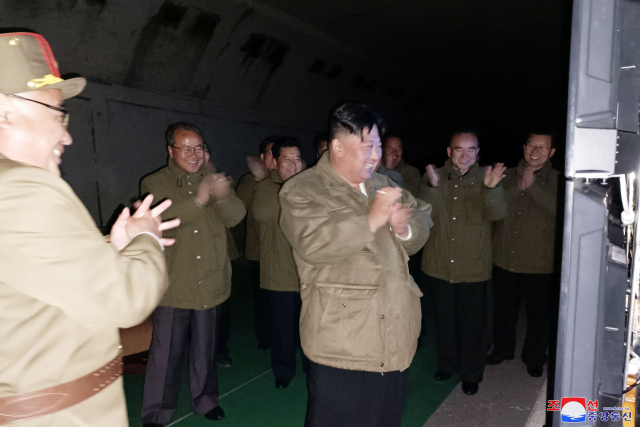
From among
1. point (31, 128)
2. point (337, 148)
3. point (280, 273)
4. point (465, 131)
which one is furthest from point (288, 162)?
point (31, 128)

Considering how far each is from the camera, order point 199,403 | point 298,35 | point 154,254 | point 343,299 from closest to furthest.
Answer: point 154,254
point 343,299
point 199,403
point 298,35

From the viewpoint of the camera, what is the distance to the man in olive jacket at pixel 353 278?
159cm

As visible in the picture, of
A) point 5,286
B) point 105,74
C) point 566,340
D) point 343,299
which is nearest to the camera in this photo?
point 5,286

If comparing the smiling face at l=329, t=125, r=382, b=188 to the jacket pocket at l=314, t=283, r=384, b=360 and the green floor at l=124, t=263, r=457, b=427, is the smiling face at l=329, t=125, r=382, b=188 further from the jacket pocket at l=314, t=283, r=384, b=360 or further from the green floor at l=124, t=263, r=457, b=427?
the green floor at l=124, t=263, r=457, b=427

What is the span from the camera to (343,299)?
5.25 feet

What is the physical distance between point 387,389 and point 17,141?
4.80ft

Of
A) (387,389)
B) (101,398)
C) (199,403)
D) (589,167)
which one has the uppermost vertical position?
(589,167)

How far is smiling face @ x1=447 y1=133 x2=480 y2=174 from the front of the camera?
115 inches

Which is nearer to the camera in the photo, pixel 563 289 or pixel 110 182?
pixel 563 289

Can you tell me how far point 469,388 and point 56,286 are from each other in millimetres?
2796

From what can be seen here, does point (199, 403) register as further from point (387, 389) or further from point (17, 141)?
point (17, 141)

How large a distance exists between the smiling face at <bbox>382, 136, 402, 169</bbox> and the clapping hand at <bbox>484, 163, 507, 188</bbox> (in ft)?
4.33

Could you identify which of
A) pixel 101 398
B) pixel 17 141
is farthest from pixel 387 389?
pixel 17 141

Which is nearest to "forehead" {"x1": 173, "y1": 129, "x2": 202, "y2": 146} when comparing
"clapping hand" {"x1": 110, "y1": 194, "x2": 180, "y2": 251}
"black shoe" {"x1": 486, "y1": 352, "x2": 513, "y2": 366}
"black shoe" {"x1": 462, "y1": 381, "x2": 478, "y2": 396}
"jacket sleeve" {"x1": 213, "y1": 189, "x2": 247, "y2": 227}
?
"jacket sleeve" {"x1": 213, "y1": 189, "x2": 247, "y2": 227}
